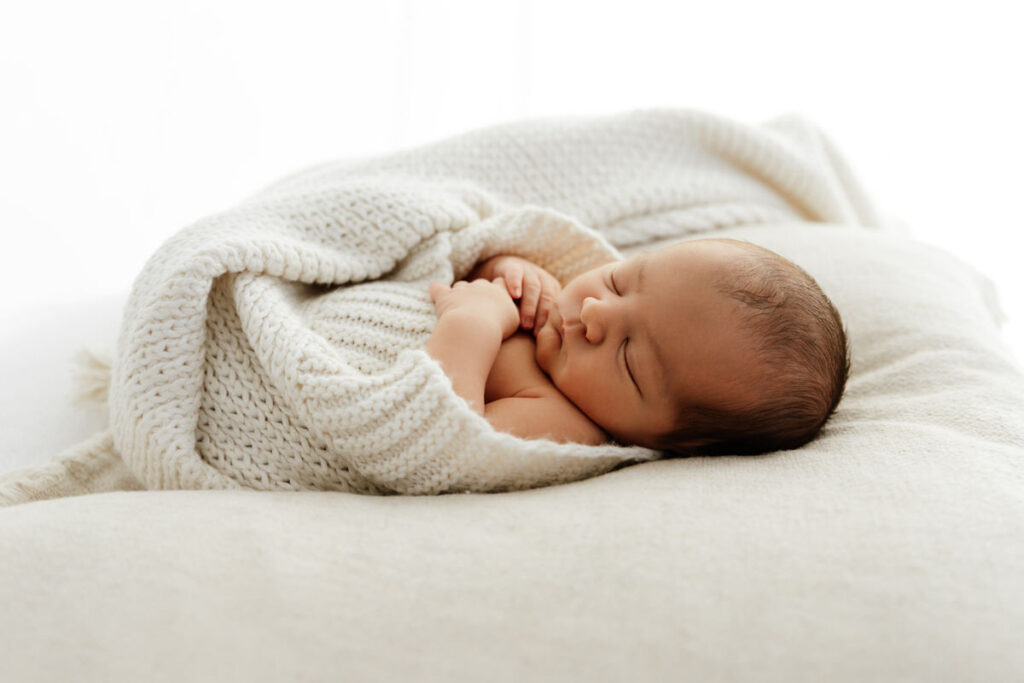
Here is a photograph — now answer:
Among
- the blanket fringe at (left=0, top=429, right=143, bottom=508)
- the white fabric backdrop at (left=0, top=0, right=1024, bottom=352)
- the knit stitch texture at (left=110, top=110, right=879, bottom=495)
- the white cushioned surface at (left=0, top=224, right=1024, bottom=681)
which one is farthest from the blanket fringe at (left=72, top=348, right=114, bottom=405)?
the white fabric backdrop at (left=0, top=0, right=1024, bottom=352)

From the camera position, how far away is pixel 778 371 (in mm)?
974

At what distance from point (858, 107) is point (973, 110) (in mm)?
323

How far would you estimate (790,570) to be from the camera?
2.21ft

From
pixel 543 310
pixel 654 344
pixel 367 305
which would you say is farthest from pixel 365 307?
pixel 654 344

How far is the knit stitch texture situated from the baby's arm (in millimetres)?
55

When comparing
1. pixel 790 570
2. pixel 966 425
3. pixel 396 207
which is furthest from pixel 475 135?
pixel 790 570

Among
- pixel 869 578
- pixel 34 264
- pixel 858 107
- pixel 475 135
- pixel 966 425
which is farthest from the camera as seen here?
pixel 858 107

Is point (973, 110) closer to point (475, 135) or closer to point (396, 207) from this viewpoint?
point (475, 135)

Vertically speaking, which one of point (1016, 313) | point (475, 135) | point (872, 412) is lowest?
point (1016, 313)

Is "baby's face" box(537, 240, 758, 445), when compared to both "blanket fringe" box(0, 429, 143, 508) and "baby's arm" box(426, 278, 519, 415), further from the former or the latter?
"blanket fringe" box(0, 429, 143, 508)

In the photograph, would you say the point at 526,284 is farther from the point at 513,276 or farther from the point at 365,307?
the point at 365,307

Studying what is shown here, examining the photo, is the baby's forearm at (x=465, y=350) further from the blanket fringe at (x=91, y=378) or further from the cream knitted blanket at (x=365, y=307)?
the blanket fringe at (x=91, y=378)

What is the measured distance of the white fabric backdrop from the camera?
2082 millimetres

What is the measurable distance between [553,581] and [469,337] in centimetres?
41
